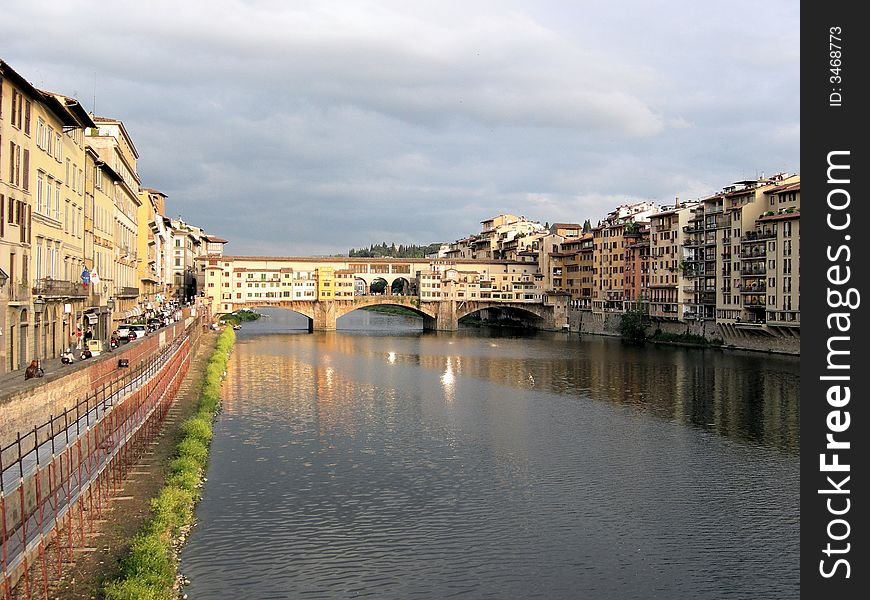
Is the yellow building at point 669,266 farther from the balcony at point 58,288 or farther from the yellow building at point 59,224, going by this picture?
the balcony at point 58,288

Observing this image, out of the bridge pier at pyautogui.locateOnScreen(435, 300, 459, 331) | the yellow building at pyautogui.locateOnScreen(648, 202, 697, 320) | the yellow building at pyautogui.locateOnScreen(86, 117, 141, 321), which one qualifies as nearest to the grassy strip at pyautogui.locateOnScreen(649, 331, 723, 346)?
the yellow building at pyautogui.locateOnScreen(648, 202, 697, 320)

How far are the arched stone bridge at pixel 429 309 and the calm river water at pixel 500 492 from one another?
60518 millimetres

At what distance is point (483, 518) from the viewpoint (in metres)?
23.3

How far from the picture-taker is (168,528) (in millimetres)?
19594

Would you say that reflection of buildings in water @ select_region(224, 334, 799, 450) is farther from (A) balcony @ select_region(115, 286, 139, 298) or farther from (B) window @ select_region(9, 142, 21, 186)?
(B) window @ select_region(9, 142, 21, 186)

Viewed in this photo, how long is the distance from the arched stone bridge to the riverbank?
81.8 meters

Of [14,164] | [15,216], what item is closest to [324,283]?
[15,216]

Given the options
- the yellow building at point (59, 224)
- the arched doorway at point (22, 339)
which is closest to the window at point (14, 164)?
the yellow building at point (59, 224)

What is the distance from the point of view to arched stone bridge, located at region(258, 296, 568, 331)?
372 feet

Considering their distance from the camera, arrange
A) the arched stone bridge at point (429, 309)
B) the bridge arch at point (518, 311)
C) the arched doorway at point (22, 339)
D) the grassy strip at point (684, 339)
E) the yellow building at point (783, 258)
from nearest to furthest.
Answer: the arched doorway at point (22, 339) → the yellow building at point (783, 258) → the grassy strip at point (684, 339) → the arched stone bridge at point (429, 309) → the bridge arch at point (518, 311)

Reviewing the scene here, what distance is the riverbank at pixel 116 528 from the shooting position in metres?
15.7

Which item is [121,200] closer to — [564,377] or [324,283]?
[564,377]

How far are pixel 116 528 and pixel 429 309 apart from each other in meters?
100
